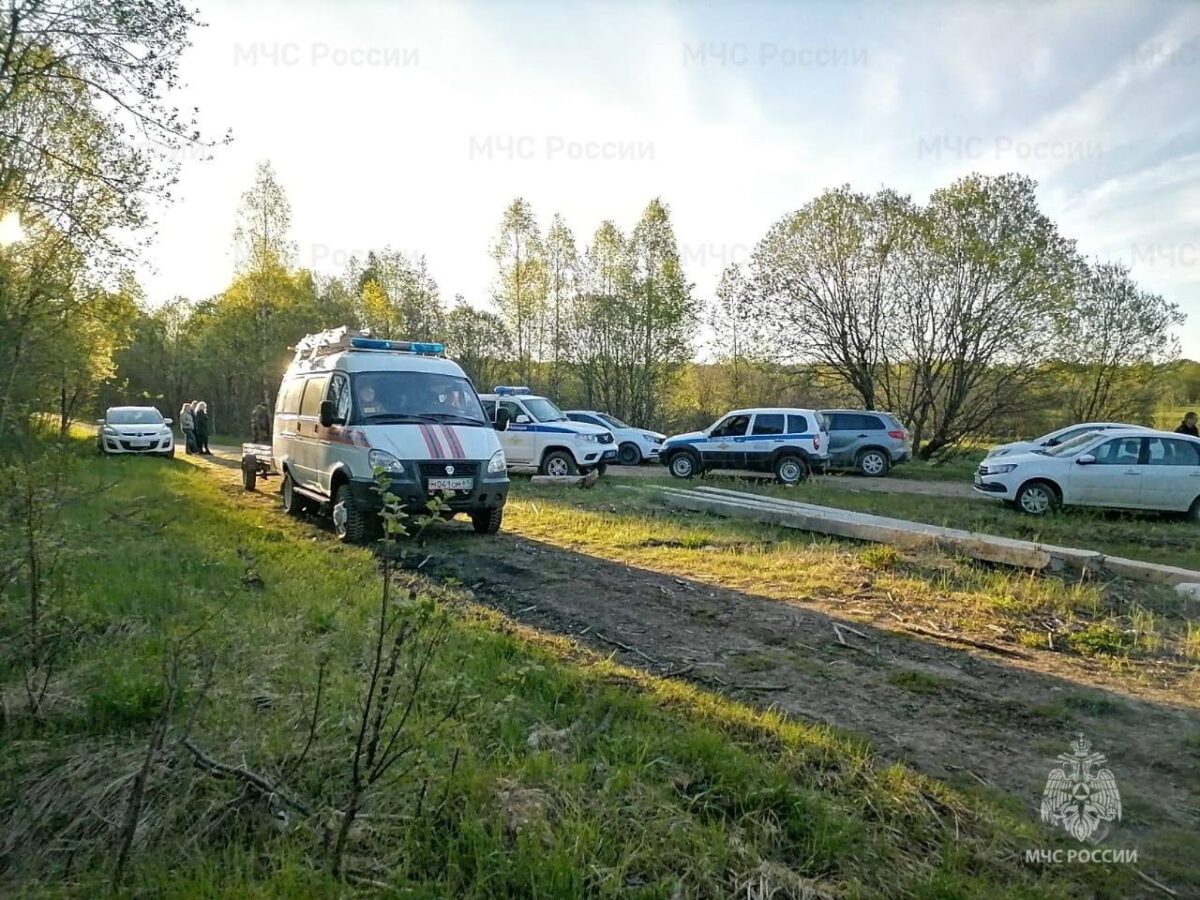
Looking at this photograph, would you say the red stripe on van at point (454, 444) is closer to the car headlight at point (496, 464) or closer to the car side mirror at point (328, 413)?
the car headlight at point (496, 464)

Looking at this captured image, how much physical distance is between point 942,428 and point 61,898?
2773 cm

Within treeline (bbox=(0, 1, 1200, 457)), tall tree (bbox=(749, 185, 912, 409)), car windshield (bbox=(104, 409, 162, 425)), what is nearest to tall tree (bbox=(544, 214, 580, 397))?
treeline (bbox=(0, 1, 1200, 457))

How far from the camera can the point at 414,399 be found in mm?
8812

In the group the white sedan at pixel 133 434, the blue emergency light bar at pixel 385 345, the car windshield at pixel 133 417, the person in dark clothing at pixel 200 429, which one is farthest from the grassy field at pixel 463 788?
the person in dark clothing at pixel 200 429

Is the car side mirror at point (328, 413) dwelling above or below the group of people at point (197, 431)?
above

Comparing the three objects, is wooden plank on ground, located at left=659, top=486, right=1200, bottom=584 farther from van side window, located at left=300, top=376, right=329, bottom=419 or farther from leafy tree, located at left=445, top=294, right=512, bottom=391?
leafy tree, located at left=445, top=294, right=512, bottom=391

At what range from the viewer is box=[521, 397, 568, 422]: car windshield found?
17.7 m

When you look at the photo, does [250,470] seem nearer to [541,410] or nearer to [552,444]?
[552,444]

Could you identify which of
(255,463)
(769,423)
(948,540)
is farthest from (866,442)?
(255,463)

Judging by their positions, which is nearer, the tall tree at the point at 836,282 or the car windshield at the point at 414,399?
the car windshield at the point at 414,399

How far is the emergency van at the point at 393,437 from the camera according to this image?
26.4ft

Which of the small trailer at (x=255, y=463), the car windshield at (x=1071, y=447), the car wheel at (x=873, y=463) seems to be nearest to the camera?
the car windshield at (x=1071, y=447)

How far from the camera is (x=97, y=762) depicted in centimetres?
308

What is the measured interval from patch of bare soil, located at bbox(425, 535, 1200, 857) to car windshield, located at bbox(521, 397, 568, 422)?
36.2ft
